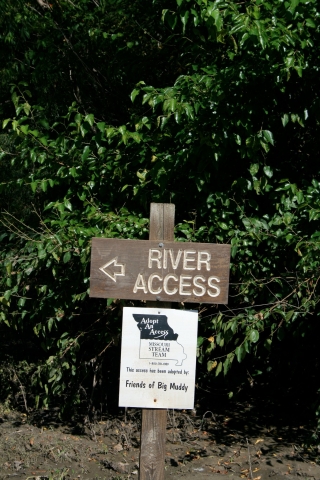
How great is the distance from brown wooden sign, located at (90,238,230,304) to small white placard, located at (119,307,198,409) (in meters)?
0.12

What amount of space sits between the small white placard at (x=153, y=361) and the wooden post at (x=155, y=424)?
Answer: 12 cm

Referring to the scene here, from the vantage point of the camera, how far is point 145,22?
20.9ft

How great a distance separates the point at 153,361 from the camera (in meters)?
3.91

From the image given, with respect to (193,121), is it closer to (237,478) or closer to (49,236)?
(49,236)

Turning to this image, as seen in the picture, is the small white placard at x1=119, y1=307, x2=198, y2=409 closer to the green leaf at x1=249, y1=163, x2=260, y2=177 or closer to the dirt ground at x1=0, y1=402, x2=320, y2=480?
the green leaf at x1=249, y1=163, x2=260, y2=177

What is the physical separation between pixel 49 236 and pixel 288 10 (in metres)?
2.43

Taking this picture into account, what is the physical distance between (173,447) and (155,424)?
2631 mm

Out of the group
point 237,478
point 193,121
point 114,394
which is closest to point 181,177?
point 193,121

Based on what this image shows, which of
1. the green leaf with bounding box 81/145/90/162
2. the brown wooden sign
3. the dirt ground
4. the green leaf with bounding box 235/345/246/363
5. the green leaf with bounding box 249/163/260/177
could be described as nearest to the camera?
the brown wooden sign

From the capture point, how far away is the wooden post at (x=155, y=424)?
13.2 ft

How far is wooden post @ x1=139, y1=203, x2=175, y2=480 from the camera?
402cm

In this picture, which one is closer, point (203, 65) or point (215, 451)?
point (203, 65)

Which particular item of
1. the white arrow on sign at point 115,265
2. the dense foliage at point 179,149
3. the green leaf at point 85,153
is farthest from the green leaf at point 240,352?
the green leaf at point 85,153

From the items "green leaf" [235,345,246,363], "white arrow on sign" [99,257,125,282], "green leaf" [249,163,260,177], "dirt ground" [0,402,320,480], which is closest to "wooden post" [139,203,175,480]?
"white arrow on sign" [99,257,125,282]
